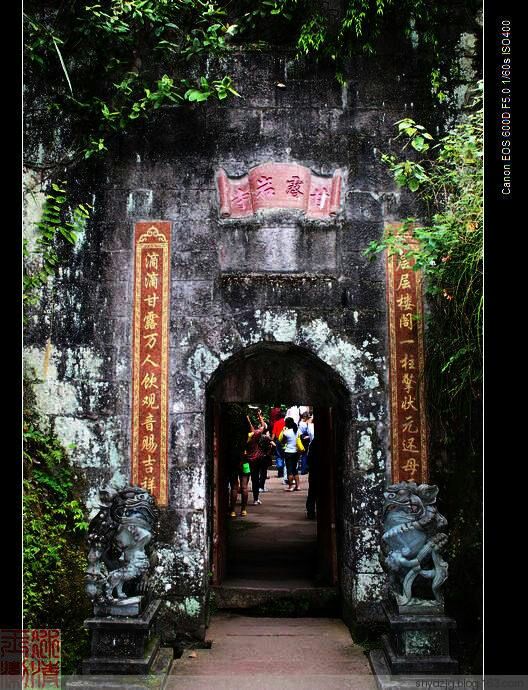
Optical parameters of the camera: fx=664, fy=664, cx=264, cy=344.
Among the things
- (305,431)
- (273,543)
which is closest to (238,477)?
(305,431)

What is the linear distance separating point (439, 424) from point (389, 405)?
0.45 metres

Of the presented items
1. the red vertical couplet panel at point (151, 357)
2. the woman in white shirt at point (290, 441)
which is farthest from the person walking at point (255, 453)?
the red vertical couplet panel at point (151, 357)

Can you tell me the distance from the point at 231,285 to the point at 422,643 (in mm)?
3153

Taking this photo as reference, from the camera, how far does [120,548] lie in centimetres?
458

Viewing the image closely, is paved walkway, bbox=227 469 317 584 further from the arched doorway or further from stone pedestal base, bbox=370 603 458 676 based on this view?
stone pedestal base, bbox=370 603 458 676

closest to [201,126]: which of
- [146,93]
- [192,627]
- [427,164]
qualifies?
[146,93]

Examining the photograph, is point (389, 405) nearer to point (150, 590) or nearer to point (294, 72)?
point (150, 590)

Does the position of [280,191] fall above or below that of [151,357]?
above

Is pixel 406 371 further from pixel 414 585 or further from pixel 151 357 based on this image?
pixel 151 357

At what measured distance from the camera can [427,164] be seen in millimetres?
5918

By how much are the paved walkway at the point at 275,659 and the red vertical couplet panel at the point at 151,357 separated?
1287mm

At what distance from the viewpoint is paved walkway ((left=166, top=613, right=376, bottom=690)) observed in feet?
15.5

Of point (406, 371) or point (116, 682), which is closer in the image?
point (116, 682)

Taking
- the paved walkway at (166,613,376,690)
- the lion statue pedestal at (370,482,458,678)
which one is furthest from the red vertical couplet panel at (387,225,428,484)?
the paved walkway at (166,613,376,690)
